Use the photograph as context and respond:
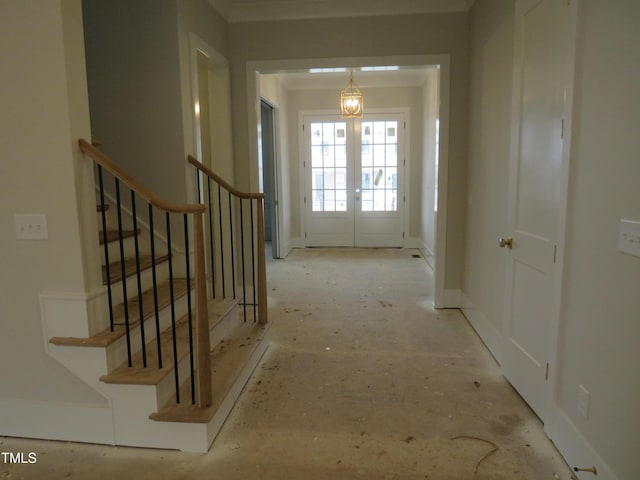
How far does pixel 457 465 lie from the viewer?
1.98 m

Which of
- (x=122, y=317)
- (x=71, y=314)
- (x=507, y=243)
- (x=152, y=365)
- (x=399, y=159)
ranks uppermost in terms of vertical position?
(x=399, y=159)

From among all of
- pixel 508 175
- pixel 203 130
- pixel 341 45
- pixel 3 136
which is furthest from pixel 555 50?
pixel 203 130

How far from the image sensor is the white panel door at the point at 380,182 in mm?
7438

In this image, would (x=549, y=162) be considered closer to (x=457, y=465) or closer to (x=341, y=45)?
(x=457, y=465)

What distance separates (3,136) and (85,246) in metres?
0.64

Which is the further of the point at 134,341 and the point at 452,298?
the point at 452,298

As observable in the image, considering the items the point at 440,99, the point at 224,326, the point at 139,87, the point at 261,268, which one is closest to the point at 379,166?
the point at 440,99

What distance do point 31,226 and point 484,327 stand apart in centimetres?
312

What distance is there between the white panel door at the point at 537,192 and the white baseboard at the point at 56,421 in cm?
228

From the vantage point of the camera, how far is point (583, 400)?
6.09ft

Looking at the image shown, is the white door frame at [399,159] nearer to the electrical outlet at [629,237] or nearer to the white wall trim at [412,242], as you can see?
the white wall trim at [412,242]

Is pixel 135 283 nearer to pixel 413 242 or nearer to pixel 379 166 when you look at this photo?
pixel 379 166

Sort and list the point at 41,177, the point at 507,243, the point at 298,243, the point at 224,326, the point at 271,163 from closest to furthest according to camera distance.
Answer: the point at 41,177, the point at 507,243, the point at 224,326, the point at 271,163, the point at 298,243

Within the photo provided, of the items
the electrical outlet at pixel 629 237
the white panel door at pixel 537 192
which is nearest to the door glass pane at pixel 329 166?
the white panel door at pixel 537 192
